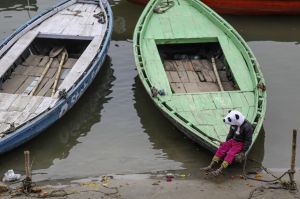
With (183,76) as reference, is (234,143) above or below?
below

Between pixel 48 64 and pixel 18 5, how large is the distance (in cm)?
504

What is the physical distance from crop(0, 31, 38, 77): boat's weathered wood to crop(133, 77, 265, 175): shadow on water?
110 inches

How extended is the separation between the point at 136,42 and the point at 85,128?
91.2 inches

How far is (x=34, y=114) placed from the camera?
8.88 metres

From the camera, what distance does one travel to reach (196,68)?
11.2m

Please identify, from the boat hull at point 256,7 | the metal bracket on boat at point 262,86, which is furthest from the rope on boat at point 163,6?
the metal bracket on boat at point 262,86

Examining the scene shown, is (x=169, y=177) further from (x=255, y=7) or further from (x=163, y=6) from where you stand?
(x=255, y=7)

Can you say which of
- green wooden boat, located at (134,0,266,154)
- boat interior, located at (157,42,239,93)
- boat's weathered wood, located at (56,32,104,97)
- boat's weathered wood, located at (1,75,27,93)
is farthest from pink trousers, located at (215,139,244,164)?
boat's weathered wood, located at (1,75,27,93)

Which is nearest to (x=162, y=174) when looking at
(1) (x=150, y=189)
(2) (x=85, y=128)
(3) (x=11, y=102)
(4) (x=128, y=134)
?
(1) (x=150, y=189)

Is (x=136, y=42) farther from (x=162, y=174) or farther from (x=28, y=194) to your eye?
(x=28, y=194)

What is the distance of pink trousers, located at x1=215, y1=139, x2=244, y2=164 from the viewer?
802cm

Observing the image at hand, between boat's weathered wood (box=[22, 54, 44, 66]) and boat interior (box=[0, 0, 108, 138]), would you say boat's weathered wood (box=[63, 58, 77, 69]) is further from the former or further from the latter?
boat's weathered wood (box=[22, 54, 44, 66])

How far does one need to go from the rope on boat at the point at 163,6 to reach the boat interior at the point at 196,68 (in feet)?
3.60

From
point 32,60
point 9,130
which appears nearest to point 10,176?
point 9,130
